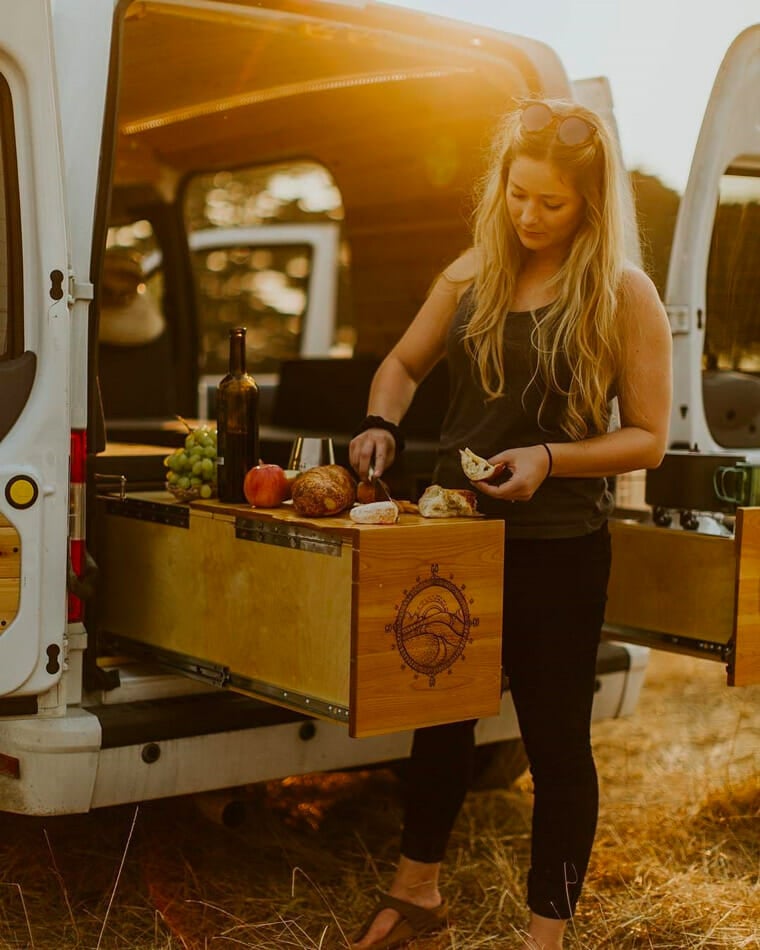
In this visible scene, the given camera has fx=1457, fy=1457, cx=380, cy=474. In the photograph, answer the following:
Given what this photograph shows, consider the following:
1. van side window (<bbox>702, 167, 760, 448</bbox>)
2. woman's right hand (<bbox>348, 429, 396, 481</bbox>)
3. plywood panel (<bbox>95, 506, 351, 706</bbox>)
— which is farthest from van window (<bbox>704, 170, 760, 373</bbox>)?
plywood panel (<bbox>95, 506, 351, 706</bbox>)

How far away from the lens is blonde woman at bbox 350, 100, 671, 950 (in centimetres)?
302

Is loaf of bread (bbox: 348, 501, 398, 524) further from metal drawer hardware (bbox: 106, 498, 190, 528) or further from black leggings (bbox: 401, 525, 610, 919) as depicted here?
metal drawer hardware (bbox: 106, 498, 190, 528)

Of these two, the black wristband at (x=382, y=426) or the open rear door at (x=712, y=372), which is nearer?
the black wristband at (x=382, y=426)

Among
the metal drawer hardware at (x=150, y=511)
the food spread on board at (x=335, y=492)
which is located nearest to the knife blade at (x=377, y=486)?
the food spread on board at (x=335, y=492)

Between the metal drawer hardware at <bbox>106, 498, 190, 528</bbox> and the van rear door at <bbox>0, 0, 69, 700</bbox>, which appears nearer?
the van rear door at <bbox>0, 0, 69, 700</bbox>

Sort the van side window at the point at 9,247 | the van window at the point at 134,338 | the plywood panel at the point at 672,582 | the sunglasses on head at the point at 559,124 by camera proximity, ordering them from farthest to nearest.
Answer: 1. the van window at the point at 134,338
2. the plywood panel at the point at 672,582
3. the van side window at the point at 9,247
4. the sunglasses on head at the point at 559,124

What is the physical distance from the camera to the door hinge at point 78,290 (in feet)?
10.3

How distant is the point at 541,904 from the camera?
311 cm

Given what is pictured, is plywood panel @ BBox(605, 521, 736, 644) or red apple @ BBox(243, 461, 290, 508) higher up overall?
red apple @ BBox(243, 461, 290, 508)

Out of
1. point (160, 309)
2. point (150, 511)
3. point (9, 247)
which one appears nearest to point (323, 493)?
point (150, 511)

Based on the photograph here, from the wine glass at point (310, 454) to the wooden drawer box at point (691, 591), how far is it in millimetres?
835

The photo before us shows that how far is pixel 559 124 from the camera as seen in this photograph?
9.88 feet

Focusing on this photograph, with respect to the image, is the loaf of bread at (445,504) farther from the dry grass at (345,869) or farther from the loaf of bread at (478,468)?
the dry grass at (345,869)

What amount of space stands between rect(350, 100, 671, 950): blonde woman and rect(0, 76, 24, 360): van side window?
0.78 meters
